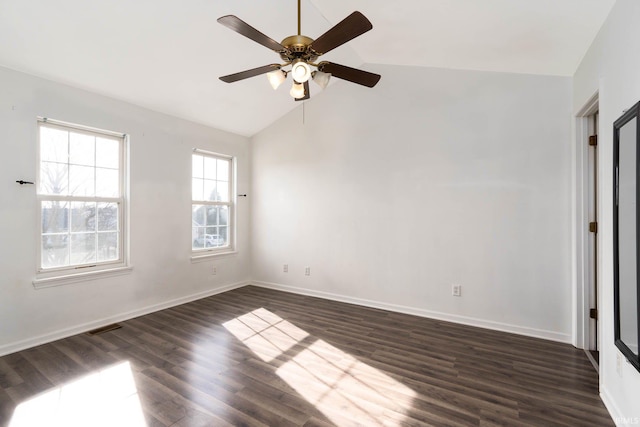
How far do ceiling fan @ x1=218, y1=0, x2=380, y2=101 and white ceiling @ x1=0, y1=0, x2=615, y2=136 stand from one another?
946 millimetres

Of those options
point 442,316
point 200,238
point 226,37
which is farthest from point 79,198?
point 442,316

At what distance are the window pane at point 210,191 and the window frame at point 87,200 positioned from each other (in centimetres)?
120

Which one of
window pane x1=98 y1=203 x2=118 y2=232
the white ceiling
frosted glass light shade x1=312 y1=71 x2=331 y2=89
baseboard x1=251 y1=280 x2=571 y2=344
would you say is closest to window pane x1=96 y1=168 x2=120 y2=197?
window pane x1=98 y1=203 x2=118 y2=232

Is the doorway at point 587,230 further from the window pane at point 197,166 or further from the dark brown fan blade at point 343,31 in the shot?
the window pane at point 197,166

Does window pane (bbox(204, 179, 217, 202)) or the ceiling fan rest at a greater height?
the ceiling fan

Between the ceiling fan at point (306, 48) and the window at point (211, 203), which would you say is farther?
the window at point (211, 203)

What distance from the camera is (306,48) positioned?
6.57ft

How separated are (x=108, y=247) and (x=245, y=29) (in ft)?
10.1

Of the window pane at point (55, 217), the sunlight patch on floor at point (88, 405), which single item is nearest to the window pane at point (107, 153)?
the window pane at point (55, 217)

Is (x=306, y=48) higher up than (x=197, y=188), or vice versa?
(x=306, y=48)

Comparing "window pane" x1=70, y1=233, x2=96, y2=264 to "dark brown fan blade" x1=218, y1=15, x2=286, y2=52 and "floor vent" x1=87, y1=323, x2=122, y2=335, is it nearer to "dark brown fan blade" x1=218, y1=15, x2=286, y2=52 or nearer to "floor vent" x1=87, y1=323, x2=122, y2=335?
"floor vent" x1=87, y1=323, x2=122, y2=335

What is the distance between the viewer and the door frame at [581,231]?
2.85 metres

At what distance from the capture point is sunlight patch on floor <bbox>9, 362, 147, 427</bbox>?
6.22 feet

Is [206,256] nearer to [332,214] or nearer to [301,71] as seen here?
[332,214]
